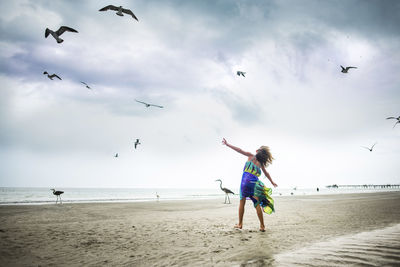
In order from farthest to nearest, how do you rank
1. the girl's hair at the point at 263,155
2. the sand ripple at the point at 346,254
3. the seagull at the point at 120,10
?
1. the seagull at the point at 120,10
2. the girl's hair at the point at 263,155
3. the sand ripple at the point at 346,254

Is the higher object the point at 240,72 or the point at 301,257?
the point at 240,72

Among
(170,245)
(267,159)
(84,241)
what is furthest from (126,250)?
(267,159)

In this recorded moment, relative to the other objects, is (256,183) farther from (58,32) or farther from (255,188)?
(58,32)

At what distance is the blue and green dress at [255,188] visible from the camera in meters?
6.12

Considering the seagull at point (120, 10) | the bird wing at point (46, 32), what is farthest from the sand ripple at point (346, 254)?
the bird wing at point (46, 32)

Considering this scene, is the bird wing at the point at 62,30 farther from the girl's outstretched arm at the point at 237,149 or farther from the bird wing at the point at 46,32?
the girl's outstretched arm at the point at 237,149

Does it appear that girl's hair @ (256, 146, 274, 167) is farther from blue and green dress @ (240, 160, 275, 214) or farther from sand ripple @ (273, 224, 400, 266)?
sand ripple @ (273, 224, 400, 266)

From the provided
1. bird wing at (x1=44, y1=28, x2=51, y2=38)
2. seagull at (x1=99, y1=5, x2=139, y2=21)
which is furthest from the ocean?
seagull at (x1=99, y1=5, x2=139, y2=21)

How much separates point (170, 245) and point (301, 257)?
99.7 inches

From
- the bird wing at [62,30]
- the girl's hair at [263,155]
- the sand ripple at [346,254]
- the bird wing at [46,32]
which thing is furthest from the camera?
the bird wing at [62,30]

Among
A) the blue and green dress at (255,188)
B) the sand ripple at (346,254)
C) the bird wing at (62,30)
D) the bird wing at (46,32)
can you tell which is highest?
the bird wing at (62,30)

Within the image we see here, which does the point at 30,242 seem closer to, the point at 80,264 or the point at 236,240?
the point at 80,264

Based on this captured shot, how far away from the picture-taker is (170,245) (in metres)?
4.66

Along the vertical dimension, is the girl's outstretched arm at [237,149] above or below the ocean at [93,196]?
above
